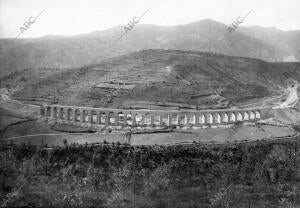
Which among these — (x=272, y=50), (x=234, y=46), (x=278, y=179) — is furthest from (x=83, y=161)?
(x=272, y=50)

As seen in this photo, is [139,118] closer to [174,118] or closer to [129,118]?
[129,118]

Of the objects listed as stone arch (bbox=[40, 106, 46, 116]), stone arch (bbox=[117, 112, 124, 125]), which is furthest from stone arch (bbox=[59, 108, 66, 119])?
stone arch (bbox=[117, 112, 124, 125])

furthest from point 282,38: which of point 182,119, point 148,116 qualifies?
point 148,116

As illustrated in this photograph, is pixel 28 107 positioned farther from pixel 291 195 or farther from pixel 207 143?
pixel 291 195

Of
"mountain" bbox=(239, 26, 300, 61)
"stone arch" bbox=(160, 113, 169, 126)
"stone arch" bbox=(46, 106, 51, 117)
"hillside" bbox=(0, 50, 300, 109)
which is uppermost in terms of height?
"mountain" bbox=(239, 26, 300, 61)

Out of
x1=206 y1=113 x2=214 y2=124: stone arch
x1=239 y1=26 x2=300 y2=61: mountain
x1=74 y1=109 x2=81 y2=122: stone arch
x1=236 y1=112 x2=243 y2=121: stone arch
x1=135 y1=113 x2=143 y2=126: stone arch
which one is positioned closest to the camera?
x1=135 y1=113 x2=143 y2=126: stone arch

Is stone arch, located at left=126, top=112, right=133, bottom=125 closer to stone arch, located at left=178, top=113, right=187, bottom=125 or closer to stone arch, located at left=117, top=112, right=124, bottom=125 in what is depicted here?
stone arch, located at left=117, top=112, right=124, bottom=125

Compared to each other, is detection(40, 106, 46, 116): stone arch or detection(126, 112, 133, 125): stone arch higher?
detection(40, 106, 46, 116): stone arch

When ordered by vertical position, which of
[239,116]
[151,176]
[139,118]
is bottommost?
[151,176]
